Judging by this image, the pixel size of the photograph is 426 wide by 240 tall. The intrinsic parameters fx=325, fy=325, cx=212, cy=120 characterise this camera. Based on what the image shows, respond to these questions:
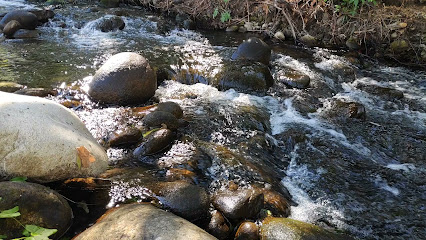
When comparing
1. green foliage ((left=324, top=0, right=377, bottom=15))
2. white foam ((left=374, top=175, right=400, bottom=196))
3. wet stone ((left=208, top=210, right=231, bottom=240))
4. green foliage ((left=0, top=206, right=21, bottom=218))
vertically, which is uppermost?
green foliage ((left=324, top=0, right=377, bottom=15))

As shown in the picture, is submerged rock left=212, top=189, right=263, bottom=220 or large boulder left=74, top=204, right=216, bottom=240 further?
submerged rock left=212, top=189, right=263, bottom=220

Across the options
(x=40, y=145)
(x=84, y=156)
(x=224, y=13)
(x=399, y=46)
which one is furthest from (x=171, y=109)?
(x=399, y=46)

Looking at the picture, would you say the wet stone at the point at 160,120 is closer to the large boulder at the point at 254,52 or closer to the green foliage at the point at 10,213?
the green foliage at the point at 10,213

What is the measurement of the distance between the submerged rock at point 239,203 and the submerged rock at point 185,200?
15cm


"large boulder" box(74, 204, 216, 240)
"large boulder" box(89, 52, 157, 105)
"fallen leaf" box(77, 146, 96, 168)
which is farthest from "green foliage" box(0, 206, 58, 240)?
"large boulder" box(89, 52, 157, 105)

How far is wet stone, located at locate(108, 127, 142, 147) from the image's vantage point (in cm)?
426

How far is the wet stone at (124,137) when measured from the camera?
4.26m

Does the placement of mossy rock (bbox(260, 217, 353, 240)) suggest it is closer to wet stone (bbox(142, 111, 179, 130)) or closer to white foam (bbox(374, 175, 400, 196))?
white foam (bbox(374, 175, 400, 196))

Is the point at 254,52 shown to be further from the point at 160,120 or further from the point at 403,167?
the point at 403,167

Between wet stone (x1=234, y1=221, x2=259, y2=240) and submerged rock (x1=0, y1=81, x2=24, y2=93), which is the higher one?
wet stone (x1=234, y1=221, x2=259, y2=240)

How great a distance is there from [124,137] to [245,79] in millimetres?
3153

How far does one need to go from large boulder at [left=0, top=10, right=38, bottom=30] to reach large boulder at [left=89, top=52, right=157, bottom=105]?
534 centimetres

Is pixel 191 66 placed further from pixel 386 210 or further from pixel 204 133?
pixel 386 210

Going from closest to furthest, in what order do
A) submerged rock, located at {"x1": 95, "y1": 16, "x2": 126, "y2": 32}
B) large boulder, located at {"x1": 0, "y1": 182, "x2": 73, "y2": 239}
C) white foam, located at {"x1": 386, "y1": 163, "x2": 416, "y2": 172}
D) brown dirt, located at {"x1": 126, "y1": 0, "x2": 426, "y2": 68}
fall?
large boulder, located at {"x1": 0, "y1": 182, "x2": 73, "y2": 239} → white foam, located at {"x1": 386, "y1": 163, "x2": 416, "y2": 172} → brown dirt, located at {"x1": 126, "y1": 0, "x2": 426, "y2": 68} → submerged rock, located at {"x1": 95, "y1": 16, "x2": 126, "y2": 32}
